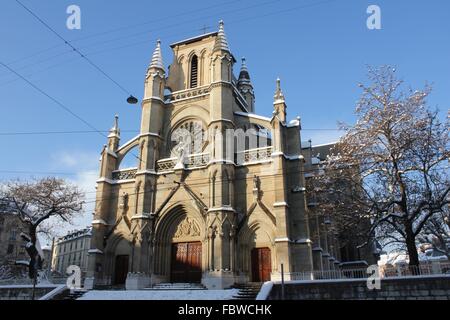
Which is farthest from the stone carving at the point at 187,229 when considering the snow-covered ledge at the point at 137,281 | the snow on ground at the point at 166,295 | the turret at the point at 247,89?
the turret at the point at 247,89

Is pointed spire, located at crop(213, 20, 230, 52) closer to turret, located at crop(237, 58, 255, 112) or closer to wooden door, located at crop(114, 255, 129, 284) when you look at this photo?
turret, located at crop(237, 58, 255, 112)

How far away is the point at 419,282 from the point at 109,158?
947 inches

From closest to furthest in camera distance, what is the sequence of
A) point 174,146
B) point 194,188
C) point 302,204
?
1. point 302,204
2. point 194,188
3. point 174,146

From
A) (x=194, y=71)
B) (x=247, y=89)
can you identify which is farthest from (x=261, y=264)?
(x=247, y=89)

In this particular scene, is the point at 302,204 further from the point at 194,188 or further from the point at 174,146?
the point at 174,146

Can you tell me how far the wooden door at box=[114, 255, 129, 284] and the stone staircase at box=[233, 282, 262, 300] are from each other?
938 cm

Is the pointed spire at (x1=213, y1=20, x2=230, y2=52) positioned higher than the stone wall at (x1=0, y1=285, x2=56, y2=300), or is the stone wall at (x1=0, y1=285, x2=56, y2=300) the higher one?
the pointed spire at (x1=213, y1=20, x2=230, y2=52)

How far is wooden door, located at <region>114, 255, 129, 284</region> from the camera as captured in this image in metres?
28.2

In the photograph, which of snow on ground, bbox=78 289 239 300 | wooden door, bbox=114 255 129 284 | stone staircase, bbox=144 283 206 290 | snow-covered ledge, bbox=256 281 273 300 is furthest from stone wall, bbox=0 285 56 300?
snow-covered ledge, bbox=256 281 273 300

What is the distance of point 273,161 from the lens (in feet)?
84.8

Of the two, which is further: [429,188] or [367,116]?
[367,116]

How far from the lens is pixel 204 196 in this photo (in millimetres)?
27125
